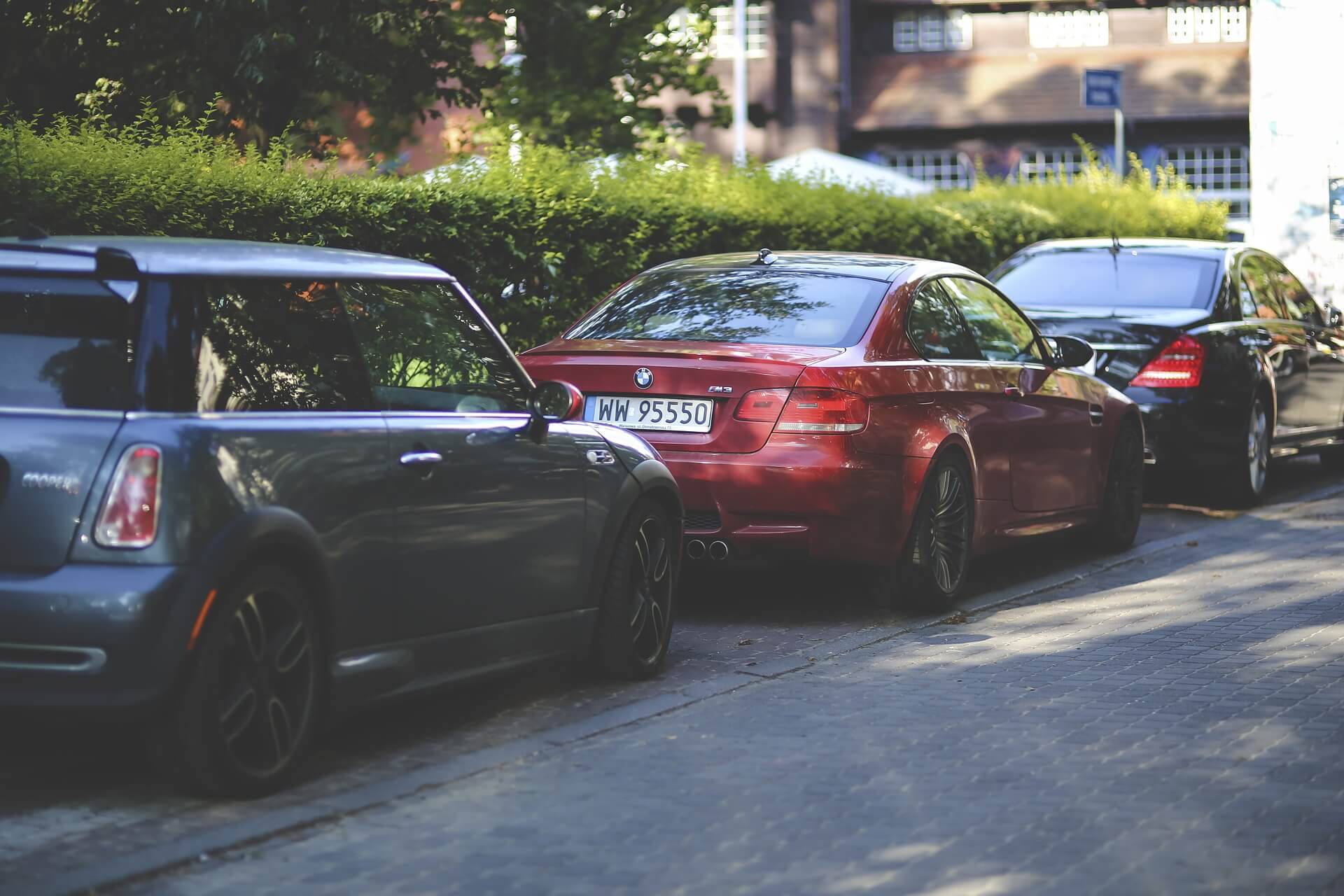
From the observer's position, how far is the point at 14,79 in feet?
43.1

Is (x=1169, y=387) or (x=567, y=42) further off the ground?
(x=567, y=42)

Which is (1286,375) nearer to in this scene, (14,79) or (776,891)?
(14,79)

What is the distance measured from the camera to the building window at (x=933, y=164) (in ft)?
149

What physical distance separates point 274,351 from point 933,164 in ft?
135

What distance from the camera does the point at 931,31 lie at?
4612cm

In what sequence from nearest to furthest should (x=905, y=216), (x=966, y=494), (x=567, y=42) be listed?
(x=966, y=494) < (x=905, y=216) < (x=567, y=42)

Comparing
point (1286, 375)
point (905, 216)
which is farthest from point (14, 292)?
point (905, 216)

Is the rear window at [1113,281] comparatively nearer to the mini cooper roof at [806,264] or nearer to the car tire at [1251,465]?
the car tire at [1251,465]

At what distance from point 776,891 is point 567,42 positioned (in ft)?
63.7

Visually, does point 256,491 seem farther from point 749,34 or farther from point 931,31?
point 931,31

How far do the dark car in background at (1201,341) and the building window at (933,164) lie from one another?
30908 millimetres

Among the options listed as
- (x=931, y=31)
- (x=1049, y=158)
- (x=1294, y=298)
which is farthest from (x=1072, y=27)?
(x=1294, y=298)

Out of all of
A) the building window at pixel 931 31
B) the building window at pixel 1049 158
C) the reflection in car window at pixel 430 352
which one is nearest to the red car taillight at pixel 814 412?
the reflection in car window at pixel 430 352

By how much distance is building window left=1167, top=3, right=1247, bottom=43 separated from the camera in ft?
147
